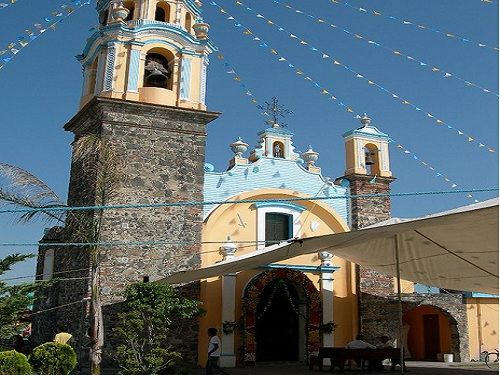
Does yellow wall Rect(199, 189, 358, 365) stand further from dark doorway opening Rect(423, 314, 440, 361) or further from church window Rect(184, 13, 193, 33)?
church window Rect(184, 13, 193, 33)

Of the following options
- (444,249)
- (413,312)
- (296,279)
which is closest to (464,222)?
(444,249)

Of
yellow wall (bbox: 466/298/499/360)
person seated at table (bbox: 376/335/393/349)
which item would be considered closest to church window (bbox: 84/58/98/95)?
person seated at table (bbox: 376/335/393/349)

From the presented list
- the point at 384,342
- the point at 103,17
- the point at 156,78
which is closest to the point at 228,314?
the point at 384,342

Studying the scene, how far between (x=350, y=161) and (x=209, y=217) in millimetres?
4843

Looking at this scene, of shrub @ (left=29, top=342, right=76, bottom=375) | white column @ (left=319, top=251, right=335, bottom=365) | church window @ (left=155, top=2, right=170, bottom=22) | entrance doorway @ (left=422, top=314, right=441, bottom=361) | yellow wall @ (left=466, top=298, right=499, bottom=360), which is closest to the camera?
shrub @ (left=29, top=342, right=76, bottom=375)

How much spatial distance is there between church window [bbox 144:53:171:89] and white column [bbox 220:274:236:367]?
5156mm

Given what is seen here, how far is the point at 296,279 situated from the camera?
620 inches

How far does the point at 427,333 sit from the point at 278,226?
7298 millimetres

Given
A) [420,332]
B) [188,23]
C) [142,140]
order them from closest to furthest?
[142,140] < [188,23] < [420,332]

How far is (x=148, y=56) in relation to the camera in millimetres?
15758

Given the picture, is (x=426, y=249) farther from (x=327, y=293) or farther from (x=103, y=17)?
(x=103, y=17)

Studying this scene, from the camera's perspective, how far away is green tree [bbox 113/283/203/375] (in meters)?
11.4

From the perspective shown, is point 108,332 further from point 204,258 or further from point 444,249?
point 444,249

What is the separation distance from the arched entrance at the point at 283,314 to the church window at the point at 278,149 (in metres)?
3.42
